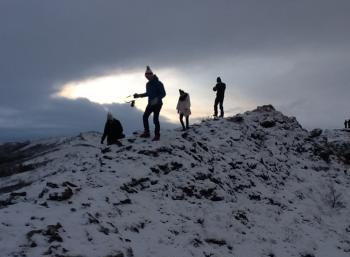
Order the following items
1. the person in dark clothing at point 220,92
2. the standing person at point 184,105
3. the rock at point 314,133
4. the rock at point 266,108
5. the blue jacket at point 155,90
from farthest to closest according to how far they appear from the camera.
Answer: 1. the person in dark clothing at point 220,92
2. the rock at point 266,108
3. the rock at point 314,133
4. the standing person at point 184,105
5. the blue jacket at point 155,90

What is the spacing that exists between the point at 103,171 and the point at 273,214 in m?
5.92

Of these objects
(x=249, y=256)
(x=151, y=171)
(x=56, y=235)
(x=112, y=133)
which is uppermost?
(x=112, y=133)

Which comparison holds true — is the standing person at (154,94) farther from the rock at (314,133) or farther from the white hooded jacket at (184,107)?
the rock at (314,133)

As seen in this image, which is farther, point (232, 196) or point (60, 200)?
point (232, 196)

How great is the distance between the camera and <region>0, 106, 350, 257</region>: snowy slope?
36.7 ft

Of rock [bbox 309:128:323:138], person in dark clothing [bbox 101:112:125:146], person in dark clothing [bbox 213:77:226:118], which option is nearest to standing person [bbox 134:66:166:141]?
person in dark clothing [bbox 101:112:125:146]

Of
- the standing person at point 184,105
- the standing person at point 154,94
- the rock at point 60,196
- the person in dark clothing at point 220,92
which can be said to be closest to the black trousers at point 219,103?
the person in dark clothing at point 220,92

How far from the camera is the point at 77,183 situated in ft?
45.6

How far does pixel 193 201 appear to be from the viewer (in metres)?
15.0

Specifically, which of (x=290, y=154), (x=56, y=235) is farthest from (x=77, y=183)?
(x=290, y=154)

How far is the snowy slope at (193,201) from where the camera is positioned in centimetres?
1118

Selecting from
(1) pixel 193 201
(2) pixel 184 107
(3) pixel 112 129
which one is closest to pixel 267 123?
(2) pixel 184 107

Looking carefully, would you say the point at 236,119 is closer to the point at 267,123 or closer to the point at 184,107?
the point at 267,123

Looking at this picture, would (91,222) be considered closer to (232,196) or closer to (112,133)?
(232,196)
